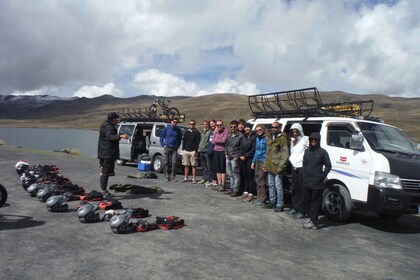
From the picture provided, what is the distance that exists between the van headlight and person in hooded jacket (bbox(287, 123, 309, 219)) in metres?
1.51

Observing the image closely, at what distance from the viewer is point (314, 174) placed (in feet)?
24.3

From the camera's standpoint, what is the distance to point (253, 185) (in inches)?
394

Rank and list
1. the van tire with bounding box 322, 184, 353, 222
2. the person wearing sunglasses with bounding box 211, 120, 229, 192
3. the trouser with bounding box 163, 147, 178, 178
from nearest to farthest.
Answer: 1. the van tire with bounding box 322, 184, 353, 222
2. the person wearing sunglasses with bounding box 211, 120, 229, 192
3. the trouser with bounding box 163, 147, 178, 178

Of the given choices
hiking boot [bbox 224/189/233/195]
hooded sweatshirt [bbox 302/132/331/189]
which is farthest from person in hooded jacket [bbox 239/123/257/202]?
hooded sweatshirt [bbox 302/132/331/189]

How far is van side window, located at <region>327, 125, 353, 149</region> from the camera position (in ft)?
27.4

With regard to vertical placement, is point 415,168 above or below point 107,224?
above

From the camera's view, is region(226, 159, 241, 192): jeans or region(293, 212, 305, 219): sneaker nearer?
region(293, 212, 305, 219): sneaker

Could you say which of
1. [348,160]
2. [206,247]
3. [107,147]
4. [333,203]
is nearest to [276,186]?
[333,203]

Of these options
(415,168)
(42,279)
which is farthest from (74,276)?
(415,168)

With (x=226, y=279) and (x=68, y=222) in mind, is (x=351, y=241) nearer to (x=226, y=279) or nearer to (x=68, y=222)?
(x=226, y=279)

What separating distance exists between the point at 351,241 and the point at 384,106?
505 ft

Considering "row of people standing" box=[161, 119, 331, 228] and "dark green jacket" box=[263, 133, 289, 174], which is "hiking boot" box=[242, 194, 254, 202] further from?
"dark green jacket" box=[263, 133, 289, 174]

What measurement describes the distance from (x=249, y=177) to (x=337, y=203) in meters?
2.55

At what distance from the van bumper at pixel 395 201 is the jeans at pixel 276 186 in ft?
6.60
